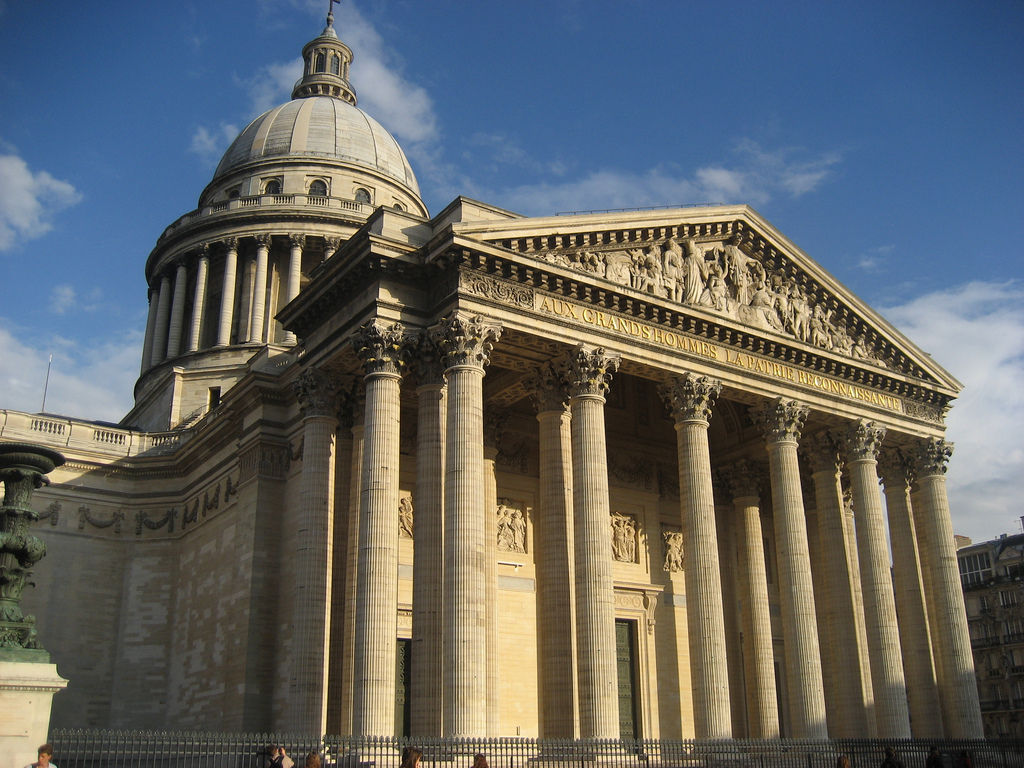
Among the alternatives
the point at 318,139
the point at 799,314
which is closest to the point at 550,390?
the point at 799,314

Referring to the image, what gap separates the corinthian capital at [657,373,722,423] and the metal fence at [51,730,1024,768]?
29.9 ft

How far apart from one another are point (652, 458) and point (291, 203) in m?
26.7

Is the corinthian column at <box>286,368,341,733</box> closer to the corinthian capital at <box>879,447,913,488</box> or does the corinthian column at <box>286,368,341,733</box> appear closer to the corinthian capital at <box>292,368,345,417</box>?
the corinthian capital at <box>292,368,345,417</box>

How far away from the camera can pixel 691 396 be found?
29.1 m

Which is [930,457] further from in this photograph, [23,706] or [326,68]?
[326,68]

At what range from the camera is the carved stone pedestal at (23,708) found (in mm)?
13516

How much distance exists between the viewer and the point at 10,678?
13.6 m

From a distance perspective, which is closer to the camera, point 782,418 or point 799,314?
point 782,418

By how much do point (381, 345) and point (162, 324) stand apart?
3216cm

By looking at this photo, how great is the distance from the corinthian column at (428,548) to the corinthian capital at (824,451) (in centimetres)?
1472

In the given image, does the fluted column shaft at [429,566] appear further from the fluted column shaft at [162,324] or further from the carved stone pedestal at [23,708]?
the fluted column shaft at [162,324]

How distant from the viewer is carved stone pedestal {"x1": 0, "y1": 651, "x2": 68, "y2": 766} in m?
13.5

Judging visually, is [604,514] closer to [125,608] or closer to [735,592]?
[735,592]

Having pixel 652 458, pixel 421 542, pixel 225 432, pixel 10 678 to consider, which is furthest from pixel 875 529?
pixel 10 678
